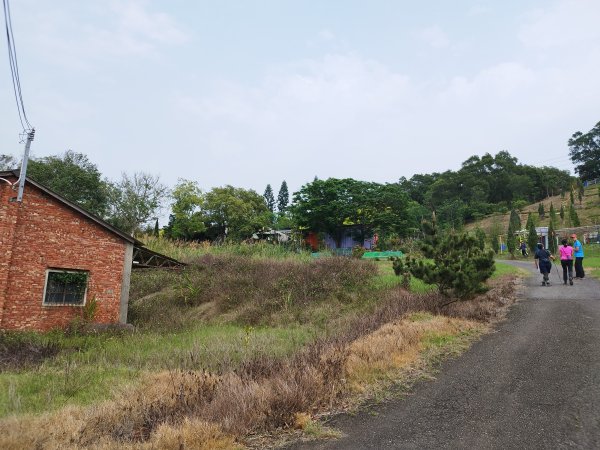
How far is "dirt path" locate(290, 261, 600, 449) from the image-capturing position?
13.6 feet

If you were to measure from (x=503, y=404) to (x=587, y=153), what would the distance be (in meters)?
92.1

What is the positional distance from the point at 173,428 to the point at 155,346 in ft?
23.5

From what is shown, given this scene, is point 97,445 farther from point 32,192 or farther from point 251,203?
point 251,203

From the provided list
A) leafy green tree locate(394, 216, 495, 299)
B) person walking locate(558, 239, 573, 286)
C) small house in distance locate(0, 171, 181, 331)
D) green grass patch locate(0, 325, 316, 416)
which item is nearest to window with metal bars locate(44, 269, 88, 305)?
small house in distance locate(0, 171, 181, 331)

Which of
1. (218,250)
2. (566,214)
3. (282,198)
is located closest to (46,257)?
(218,250)

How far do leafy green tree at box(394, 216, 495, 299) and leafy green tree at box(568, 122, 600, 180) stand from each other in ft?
274

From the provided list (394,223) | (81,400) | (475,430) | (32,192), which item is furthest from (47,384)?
(394,223)

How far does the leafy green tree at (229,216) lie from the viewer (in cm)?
4369

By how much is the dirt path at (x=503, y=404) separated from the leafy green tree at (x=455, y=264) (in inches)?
94.4

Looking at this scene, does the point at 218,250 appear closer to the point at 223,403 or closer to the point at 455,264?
the point at 455,264

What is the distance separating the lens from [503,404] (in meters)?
5.02

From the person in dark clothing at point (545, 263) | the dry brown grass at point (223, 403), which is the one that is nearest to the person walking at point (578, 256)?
the person in dark clothing at point (545, 263)

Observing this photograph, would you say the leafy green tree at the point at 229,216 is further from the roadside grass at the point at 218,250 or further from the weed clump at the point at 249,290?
the weed clump at the point at 249,290

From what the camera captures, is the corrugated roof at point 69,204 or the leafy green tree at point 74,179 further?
the leafy green tree at point 74,179
